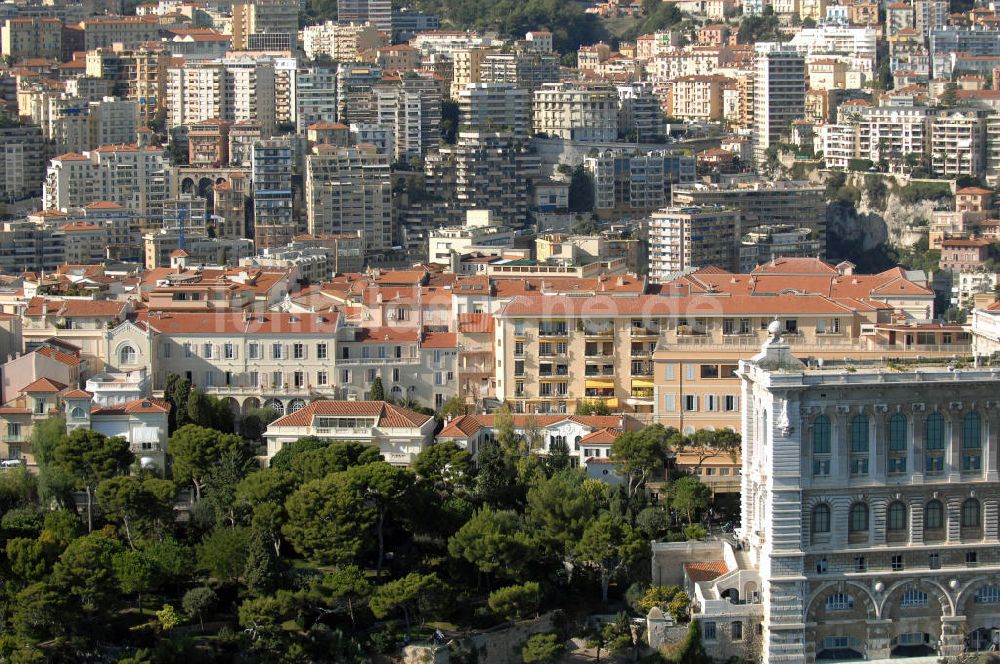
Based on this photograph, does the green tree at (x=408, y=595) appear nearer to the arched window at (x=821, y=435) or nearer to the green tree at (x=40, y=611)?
the green tree at (x=40, y=611)

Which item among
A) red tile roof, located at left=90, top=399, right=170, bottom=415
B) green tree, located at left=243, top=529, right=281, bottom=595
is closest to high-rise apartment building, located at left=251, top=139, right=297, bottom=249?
red tile roof, located at left=90, top=399, right=170, bottom=415

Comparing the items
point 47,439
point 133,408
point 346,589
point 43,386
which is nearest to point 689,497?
point 346,589

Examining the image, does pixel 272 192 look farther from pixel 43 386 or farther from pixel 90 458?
pixel 90 458

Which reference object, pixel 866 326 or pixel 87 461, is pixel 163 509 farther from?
pixel 866 326

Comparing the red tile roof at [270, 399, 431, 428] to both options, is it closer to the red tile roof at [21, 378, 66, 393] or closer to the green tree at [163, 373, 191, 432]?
the green tree at [163, 373, 191, 432]

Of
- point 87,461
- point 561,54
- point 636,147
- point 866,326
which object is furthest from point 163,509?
point 561,54

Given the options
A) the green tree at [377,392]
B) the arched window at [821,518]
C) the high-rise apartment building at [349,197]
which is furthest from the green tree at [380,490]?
the high-rise apartment building at [349,197]

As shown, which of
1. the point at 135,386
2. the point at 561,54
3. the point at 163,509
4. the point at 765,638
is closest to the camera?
the point at 765,638
